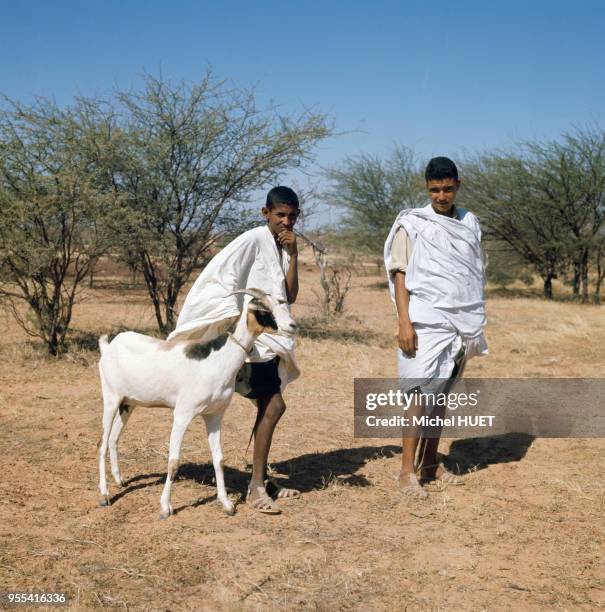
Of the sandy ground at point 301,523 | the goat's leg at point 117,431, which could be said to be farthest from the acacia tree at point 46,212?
the goat's leg at point 117,431

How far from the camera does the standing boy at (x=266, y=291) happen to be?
13.0 feet

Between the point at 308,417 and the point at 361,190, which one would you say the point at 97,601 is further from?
the point at 361,190

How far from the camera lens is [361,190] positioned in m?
24.4

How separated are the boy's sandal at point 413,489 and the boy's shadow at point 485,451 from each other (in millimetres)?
555

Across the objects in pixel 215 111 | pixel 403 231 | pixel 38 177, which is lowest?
pixel 403 231

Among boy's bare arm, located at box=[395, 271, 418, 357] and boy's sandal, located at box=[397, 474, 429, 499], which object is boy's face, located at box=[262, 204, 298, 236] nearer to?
boy's bare arm, located at box=[395, 271, 418, 357]

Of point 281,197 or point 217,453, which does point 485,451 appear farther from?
point 281,197

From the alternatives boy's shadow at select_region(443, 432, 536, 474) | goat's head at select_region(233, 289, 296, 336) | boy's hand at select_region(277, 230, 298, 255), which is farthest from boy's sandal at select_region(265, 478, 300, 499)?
boy's hand at select_region(277, 230, 298, 255)

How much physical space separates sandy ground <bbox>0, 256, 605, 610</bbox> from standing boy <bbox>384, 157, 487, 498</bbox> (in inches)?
24.0

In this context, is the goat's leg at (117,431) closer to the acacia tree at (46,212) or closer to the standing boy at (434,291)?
the standing boy at (434,291)

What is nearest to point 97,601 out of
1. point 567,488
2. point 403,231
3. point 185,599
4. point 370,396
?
point 185,599

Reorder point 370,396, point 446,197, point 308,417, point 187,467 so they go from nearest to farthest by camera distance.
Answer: point 446,197 < point 187,467 < point 308,417 < point 370,396

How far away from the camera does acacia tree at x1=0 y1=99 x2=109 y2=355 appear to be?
8.23 m

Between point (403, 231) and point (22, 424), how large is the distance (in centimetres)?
366
